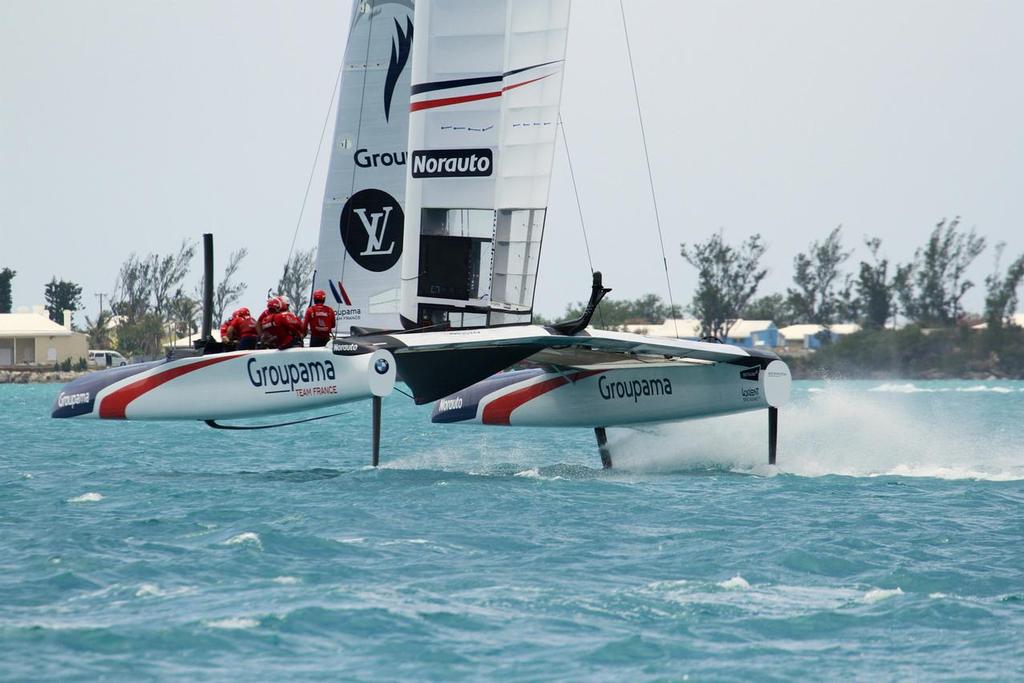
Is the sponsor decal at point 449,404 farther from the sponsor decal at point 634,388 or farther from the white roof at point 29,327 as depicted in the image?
the white roof at point 29,327

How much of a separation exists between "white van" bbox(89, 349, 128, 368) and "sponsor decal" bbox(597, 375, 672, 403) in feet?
173

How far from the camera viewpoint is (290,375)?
11.4 meters

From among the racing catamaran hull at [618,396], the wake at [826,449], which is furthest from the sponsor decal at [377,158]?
the wake at [826,449]

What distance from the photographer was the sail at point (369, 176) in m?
14.1

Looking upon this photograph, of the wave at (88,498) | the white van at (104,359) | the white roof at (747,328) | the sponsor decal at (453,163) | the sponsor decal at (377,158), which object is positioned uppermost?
the sponsor decal at (377,158)

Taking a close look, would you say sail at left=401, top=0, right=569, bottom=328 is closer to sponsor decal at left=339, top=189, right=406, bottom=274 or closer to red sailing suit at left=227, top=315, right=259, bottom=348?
→ red sailing suit at left=227, top=315, right=259, bottom=348

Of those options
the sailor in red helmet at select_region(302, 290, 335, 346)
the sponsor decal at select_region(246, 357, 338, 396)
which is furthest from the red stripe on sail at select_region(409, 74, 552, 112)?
the sponsor decal at select_region(246, 357, 338, 396)

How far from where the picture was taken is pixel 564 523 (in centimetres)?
880

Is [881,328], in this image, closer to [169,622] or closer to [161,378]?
[161,378]

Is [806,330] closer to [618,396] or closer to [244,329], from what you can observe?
[618,396]

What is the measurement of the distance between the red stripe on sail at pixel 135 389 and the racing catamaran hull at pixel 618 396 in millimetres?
2449

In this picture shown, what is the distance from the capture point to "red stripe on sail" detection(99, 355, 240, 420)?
38.1 feet

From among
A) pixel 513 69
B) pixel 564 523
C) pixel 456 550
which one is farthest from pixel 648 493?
pixel 513 69

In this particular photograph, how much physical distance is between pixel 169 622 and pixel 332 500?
4.07m
